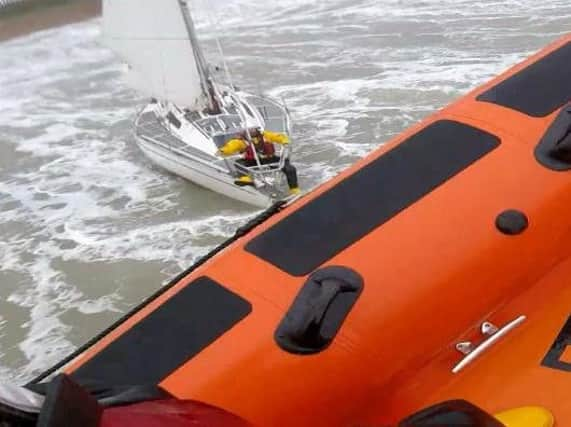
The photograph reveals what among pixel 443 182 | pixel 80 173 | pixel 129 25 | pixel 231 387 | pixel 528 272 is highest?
pixel 443 182

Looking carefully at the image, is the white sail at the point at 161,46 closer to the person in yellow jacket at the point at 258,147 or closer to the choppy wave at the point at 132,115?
the choppy wave at the point at 132,115

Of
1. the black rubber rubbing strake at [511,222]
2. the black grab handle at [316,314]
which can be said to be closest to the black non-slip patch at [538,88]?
the black rubber rubbing strake at [511,222]

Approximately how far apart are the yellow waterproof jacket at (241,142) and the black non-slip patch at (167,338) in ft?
17.7

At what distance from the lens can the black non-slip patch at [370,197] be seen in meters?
1.96

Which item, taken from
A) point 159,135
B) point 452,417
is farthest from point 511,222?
point 159,135

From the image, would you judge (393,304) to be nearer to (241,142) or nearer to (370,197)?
(370,197)

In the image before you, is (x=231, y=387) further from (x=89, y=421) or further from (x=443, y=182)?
(x=443, y=182)

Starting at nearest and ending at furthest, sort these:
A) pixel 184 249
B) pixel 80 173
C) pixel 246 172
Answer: pixel 184 249, pixel 246 172, pixel 80 173

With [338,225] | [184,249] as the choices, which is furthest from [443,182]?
[184,249]

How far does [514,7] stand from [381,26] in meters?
1.94

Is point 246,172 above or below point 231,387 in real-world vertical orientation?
below

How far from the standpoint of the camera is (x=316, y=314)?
5.57ft

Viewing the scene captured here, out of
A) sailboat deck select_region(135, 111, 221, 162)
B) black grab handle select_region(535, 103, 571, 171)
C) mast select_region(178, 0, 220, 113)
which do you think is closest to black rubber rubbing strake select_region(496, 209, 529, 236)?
black grab handle select_region(535, 103, 571, 171)

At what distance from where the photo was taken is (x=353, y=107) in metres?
8.91
